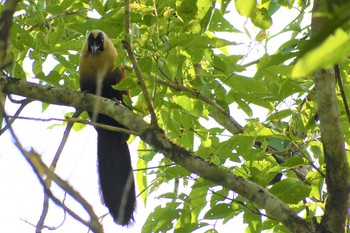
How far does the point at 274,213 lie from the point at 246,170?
0.58 meters

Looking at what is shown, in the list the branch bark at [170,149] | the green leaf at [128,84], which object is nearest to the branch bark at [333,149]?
the branch bark at [170,149]

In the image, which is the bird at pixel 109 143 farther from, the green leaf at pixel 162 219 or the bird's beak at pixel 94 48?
the green leaf at pixel 162 219

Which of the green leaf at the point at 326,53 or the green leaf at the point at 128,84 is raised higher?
the green leaf at the point at 128,84

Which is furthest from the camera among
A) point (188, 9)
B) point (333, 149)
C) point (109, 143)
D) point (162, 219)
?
point (109, 143)

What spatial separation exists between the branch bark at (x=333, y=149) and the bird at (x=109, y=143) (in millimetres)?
1778

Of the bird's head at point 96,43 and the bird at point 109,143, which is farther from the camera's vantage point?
the bird's head at point 96,43

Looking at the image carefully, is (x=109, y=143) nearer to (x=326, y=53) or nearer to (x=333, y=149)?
(x=333, y=149)

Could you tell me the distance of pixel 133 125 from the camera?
247 centimetres

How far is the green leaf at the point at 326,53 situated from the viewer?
552 mm

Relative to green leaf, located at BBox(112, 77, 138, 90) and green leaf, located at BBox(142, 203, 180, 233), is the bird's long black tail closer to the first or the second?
green leaf, located at BBox(142, 203, 180, 233)

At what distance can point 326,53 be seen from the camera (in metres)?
0.56

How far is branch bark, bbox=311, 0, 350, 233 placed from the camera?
2.00 m

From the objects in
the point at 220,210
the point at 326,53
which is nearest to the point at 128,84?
the point at 220,210

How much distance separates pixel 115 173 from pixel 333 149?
2.15 metres
